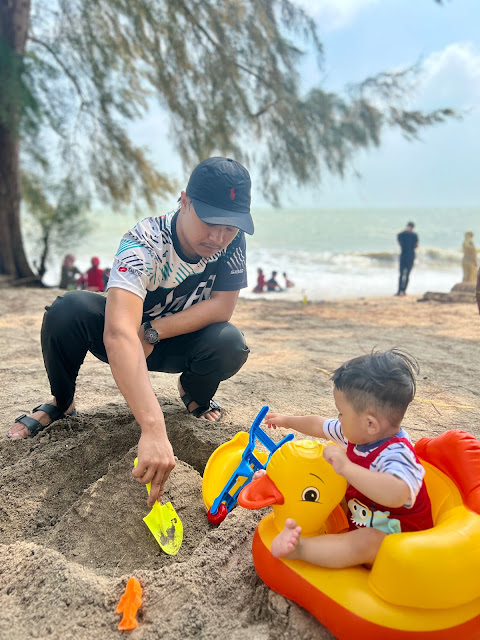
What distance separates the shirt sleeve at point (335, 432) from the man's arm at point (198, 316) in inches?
25.9

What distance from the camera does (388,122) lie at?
283 inches

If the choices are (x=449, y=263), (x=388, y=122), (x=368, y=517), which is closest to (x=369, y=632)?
(x=368, y=517)

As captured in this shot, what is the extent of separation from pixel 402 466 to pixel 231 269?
1054 mm

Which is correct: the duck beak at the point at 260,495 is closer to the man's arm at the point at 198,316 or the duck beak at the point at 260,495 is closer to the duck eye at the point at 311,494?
the duck eye at the point at 311,494

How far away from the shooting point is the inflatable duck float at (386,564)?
112cm

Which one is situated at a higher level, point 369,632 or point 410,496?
point 410,496

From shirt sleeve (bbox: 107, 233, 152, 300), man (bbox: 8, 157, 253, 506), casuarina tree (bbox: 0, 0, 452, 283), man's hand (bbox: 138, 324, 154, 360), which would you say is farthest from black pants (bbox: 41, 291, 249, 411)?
casuarina tree (bbox: 0, 0, 452, 283)

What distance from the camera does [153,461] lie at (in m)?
1.33

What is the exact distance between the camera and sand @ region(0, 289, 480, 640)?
124cm

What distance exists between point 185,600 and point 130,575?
0.54 ft

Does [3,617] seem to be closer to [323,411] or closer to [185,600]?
[185,600]

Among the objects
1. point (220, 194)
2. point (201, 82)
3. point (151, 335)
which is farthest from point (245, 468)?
point (201, 82)

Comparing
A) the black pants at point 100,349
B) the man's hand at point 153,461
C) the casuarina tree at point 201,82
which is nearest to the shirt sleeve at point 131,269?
the black pants at point 100,349

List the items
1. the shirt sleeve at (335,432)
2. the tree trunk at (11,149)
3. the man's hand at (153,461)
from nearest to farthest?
the man's hand at (153,461) < the shirt sleeve at (335,432) < the tree trunk at (11,149)
